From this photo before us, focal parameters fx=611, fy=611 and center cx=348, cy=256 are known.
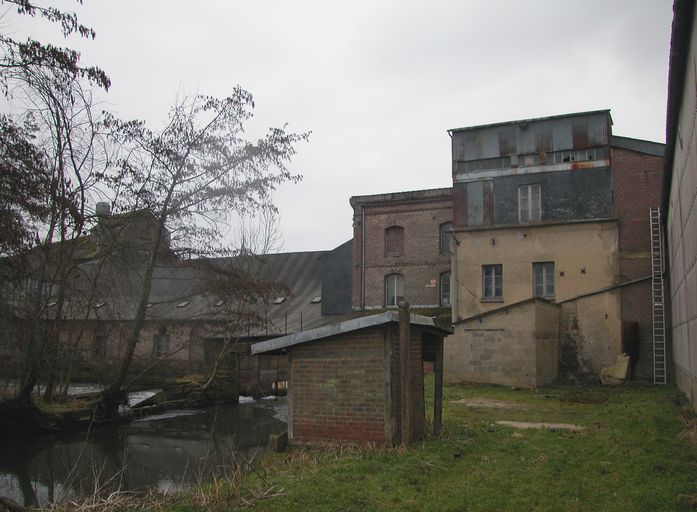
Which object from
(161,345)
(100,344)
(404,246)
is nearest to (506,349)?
(404,246)

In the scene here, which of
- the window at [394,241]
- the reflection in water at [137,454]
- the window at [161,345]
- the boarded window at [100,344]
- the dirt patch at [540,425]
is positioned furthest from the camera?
the window at [161,345]

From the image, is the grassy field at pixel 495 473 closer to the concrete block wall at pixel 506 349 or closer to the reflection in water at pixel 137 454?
the reflection in water at pixel 137 454

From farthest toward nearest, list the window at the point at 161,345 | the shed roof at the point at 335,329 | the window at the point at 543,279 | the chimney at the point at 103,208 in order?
1. the window at the point at 161,345
2. the window at the point at 543,279
3. the chimney at the point at 103,208
4. the shed roof at the point at 335,329

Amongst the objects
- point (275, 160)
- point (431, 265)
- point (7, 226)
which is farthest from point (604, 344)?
point (7, 226)

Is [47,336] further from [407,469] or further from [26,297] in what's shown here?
[407,469]

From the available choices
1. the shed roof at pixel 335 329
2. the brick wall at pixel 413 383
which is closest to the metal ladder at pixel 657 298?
the brick wall at pixel 413 383

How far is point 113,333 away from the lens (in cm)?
2169

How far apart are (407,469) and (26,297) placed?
14011 mm

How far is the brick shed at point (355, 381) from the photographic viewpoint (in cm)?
895

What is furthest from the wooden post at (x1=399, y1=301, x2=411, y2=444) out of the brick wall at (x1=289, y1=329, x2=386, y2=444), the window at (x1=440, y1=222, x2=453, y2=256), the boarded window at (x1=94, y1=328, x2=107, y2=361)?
the window at (x1=440, y1=222, x2=453, y2=256)

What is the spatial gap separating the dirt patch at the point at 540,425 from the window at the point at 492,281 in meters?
13.2

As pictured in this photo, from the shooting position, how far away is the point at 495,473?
7.35 m

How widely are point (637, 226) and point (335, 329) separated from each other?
17.7m

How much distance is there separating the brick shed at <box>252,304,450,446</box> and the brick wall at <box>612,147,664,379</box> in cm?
1570
